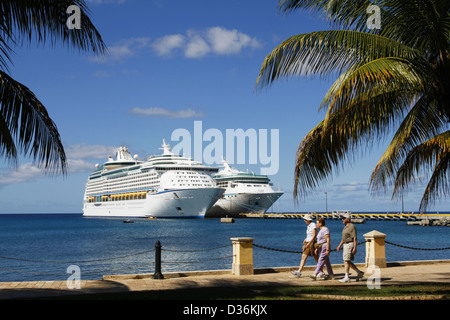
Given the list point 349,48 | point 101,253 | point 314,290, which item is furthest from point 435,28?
Answer: point 101,253

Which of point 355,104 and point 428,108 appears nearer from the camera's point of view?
point 355,104

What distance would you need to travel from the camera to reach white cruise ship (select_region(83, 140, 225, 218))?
84.6 metres

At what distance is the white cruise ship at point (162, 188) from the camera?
84562 mm

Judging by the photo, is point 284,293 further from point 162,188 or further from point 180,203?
point 162,188

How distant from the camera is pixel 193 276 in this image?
41.8 feet

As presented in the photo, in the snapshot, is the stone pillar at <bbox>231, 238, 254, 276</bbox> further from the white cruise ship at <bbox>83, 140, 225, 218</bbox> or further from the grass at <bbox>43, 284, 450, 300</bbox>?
the white cruise ship at <bbox>83, 140, 225, 218</bbox>

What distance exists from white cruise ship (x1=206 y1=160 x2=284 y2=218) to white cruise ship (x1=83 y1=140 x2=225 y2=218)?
42.7 ft

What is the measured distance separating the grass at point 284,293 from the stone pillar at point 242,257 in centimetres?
222

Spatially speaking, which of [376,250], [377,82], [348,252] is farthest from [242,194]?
[377,82]

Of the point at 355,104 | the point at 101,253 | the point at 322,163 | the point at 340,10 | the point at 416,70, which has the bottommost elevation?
the point at 101,253

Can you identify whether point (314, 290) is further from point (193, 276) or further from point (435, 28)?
point (435, 28)
